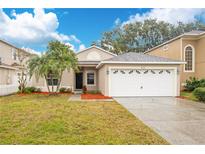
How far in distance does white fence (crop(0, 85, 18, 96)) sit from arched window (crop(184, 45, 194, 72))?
676 inches

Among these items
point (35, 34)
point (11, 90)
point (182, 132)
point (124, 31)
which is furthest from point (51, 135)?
point (124, 31)

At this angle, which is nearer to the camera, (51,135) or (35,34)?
(51,135)

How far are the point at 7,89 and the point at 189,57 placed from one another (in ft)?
58.4

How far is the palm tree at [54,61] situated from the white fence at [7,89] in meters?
3.25

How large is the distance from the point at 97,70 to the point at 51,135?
1664cm

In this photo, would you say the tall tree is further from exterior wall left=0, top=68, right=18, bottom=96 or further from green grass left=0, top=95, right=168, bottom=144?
green grass left=0, top=95, right=168, bottom=144

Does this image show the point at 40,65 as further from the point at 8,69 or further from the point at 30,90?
the point at 8,69

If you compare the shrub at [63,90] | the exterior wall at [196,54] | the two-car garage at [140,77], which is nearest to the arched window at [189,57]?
the exterior wall at [196,54]

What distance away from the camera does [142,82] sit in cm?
1717

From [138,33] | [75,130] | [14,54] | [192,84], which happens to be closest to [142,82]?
[192,84]

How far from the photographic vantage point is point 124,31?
43719mm

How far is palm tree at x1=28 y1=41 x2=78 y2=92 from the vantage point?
676 inches

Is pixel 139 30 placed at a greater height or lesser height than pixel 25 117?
greater
